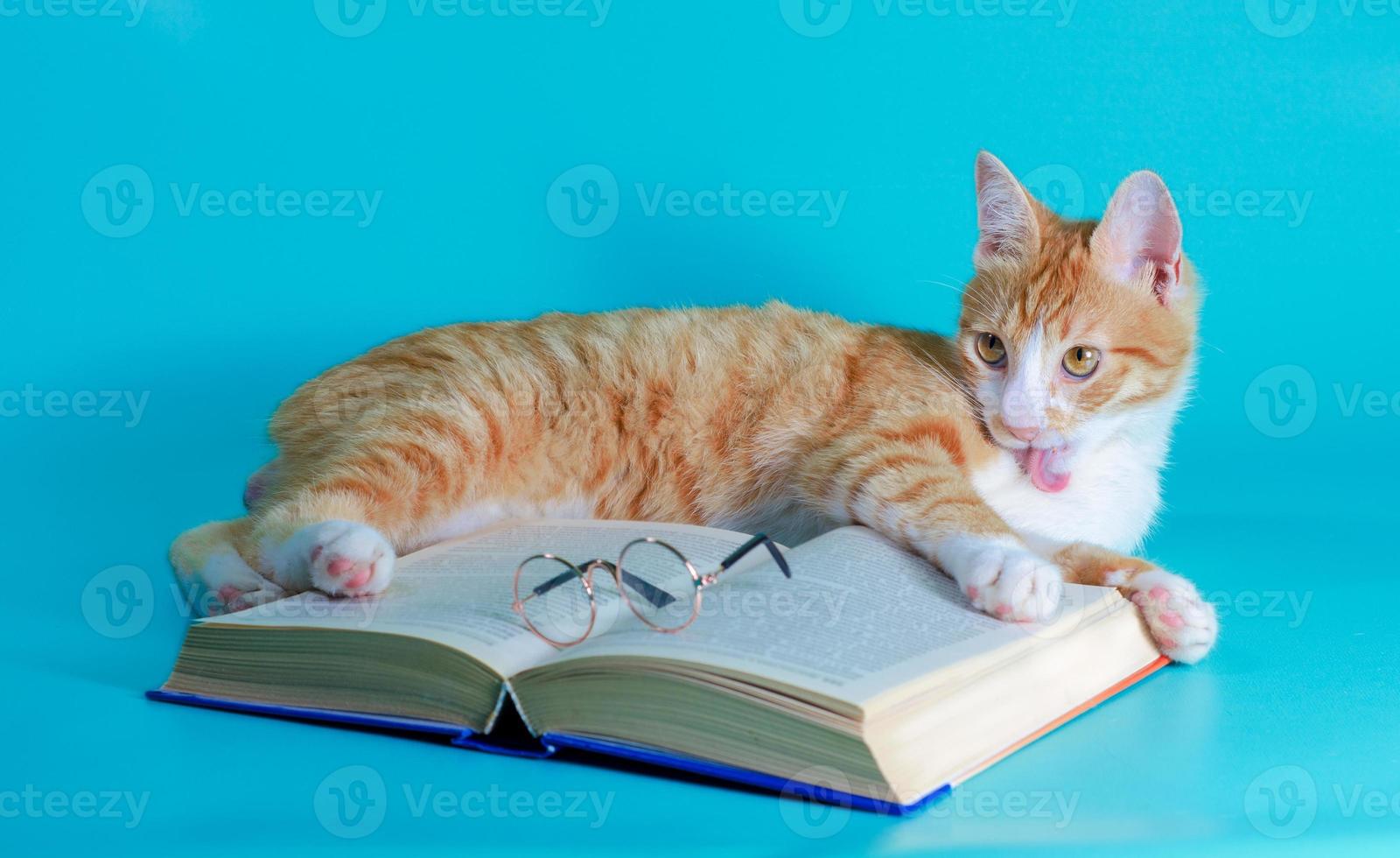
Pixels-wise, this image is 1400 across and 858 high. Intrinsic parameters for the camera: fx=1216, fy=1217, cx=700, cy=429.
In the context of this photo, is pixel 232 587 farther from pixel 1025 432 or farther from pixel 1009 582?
pixel 1025 432

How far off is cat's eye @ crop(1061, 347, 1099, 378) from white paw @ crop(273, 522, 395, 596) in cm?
125

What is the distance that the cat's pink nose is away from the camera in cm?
226

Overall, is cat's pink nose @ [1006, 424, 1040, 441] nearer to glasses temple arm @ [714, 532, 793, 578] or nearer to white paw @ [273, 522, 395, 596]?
glasses temple arm @ [714, 532, 793, 578]

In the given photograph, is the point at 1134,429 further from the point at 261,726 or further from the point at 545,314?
the point at 261,726

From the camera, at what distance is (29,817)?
4.82 ft

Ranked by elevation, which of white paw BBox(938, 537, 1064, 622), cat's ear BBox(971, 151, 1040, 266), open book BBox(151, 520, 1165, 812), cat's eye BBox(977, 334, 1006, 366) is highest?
cat's ear BBox(971, 151, 1040, 266)

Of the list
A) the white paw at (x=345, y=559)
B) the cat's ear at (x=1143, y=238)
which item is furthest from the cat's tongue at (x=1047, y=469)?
the white paw at (x=345, y=559)

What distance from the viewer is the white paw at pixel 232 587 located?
2.07 meters

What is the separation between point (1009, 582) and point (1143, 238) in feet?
2.91

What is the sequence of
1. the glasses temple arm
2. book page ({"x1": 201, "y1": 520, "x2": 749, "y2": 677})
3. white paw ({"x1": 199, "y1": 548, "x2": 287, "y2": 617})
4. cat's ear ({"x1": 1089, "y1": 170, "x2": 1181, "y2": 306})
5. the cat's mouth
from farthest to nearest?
the cat's mouth → cat's ear ({"x1": 1089, "y1": 170, "x2": 1181, "y2": 306}) → white paw ({"x1": 199, "y1": 548, "x2": 287, "y2": 617}) → the glasses temple arm → book page ({"x1": 201, "y1": 520, "x2": 749, "y2": 677})

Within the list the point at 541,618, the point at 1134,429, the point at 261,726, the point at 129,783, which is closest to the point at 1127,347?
the point at 1134,429

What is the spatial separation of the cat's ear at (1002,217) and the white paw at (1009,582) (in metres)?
0.81

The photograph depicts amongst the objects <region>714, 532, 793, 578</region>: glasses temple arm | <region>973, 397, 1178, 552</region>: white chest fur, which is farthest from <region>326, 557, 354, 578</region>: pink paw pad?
<region>973, 397, 1178, 552</region>: white chest fur

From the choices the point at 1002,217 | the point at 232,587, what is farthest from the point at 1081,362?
the point at 232,587
